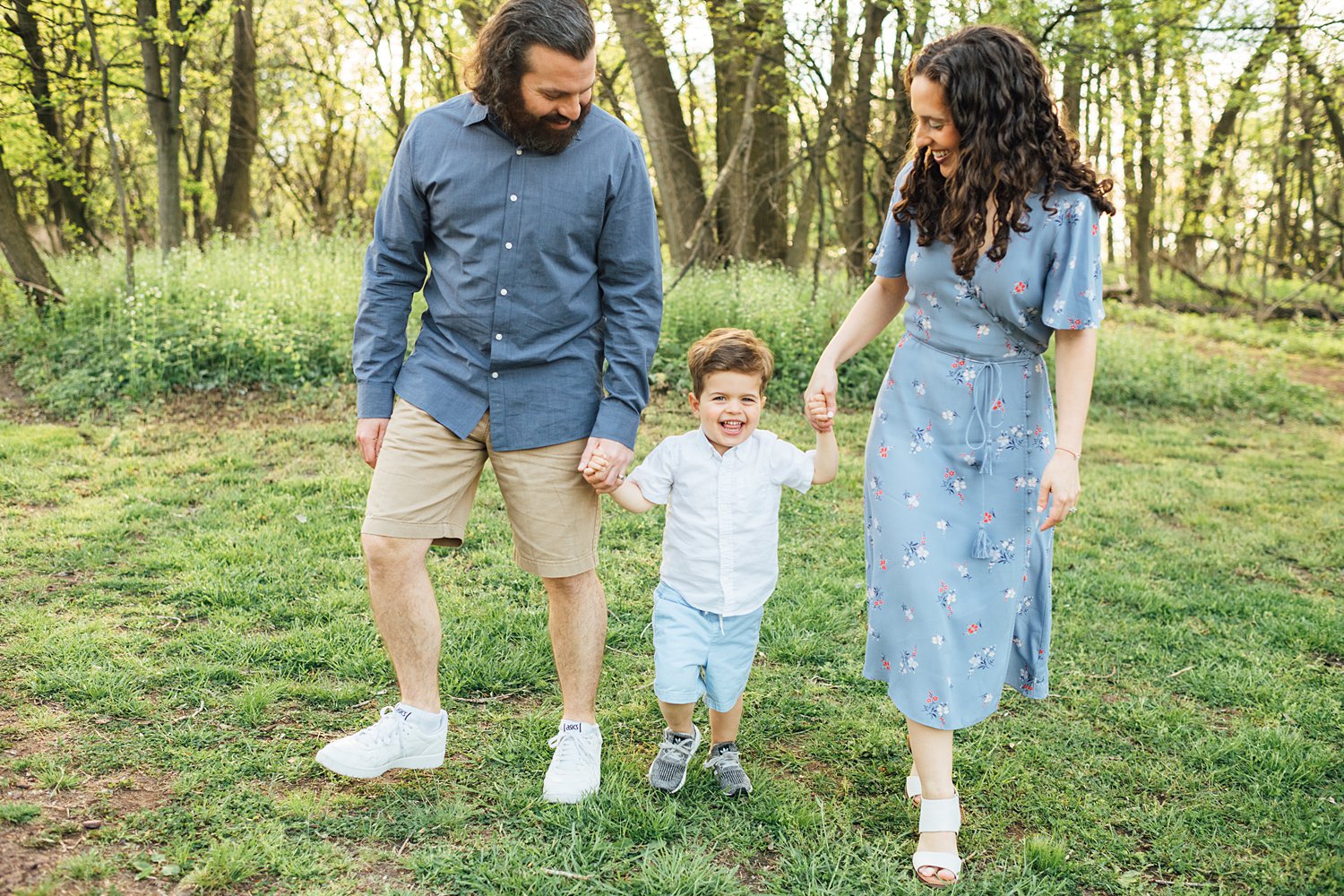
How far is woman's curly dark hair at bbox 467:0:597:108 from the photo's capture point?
91.5 inches

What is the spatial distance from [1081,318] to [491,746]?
6.30 feet

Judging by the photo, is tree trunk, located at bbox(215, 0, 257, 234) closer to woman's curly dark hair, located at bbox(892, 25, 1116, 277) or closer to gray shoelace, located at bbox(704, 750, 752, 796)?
gray shoelace, located at bbox(704, 750, 752, 796)

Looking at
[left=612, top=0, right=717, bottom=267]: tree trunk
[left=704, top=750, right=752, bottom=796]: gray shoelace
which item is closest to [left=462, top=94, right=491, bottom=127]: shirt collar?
→ [left=704, top=750, right=752, bottom=796]: gray shoelace

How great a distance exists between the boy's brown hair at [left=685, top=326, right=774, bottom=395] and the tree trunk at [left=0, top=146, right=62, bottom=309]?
7145 millimetres

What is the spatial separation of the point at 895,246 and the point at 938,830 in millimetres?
1405

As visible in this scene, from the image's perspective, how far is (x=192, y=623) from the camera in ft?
12.0

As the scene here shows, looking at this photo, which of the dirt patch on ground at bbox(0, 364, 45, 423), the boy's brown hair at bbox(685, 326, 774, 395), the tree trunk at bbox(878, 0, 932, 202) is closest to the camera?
the boy's brown hair at bbox(685, 326, 774, 395)

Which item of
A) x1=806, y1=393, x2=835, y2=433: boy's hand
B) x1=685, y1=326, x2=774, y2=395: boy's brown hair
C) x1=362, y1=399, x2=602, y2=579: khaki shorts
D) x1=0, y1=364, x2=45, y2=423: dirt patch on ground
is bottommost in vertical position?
x1=0, y1=364, x2=45, y2=423: dirt patch on ground

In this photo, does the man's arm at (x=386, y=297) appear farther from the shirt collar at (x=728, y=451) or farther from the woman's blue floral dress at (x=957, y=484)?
the woman's blue floral dress at (x=957, y=484)

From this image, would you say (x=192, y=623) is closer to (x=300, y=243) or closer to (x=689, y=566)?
(x=689, y=566)

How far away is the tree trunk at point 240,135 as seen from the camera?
40.9 ft

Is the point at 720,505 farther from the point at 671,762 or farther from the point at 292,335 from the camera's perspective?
the point at 292,335

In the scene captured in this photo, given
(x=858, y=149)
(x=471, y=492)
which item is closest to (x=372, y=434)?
(x=471, y=492)

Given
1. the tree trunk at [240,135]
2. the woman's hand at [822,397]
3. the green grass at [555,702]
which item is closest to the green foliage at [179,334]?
the green grass at [555,702]
